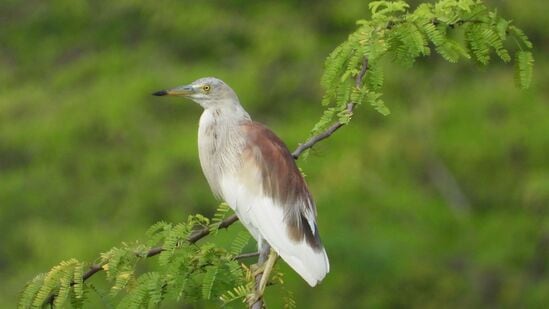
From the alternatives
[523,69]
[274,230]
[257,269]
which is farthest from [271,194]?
[523,69]

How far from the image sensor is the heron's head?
5496mm

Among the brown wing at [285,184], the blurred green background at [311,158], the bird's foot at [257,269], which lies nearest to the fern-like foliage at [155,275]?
the bird's foot at [257,269]

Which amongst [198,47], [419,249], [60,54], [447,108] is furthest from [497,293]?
[60,54]

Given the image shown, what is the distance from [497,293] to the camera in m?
12.8

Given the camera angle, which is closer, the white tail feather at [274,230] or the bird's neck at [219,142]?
the white tail feather at [274,230]

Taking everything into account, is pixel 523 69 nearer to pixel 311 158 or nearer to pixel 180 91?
pixel 180 91

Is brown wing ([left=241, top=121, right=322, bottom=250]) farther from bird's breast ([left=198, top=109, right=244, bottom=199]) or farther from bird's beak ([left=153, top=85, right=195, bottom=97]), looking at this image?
bird's beak ([left=153, top=85, right=195, bottom=97])

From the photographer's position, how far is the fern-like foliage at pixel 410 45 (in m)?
4.76

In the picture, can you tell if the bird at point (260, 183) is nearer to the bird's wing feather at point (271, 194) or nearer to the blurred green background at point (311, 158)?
the bird's wing feather at point (271, 194)

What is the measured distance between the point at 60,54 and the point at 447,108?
4437mm

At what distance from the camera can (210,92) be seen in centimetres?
553

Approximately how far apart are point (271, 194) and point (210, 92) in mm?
528

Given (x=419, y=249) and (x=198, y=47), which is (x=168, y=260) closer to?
(x=419, y=249)

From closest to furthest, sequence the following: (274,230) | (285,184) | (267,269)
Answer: (267,269) < (274,230) < (285,184)
